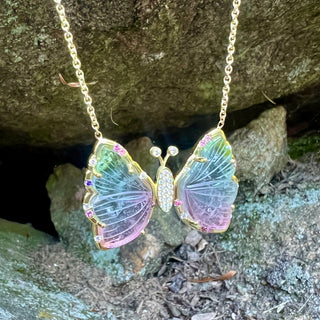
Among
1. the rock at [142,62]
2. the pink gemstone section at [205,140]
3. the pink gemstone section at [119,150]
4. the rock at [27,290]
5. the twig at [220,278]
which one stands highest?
the rock at [142,62]

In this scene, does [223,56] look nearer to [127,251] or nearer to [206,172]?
[206,172]

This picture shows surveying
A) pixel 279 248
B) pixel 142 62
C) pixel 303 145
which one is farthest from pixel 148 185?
pixel 303 145

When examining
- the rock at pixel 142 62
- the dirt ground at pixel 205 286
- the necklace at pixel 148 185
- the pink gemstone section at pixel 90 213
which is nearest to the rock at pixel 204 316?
the dirt ground at pixel 205 286

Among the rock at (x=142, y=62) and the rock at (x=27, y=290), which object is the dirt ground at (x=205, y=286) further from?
the rock at (x=142, y=62)

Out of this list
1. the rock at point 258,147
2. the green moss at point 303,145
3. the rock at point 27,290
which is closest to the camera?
the rock at point 27,290

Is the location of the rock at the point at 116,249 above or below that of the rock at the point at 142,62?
below

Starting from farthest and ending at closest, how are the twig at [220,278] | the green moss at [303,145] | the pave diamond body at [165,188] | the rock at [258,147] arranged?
the green moss at [303,145] < the rock at [258,147] < the twig at [220,278] < the pave diamond body at [165,188]

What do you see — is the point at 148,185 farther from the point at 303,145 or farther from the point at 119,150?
the point at 303,145

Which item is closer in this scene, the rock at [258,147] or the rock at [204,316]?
the rock at [204,316]
